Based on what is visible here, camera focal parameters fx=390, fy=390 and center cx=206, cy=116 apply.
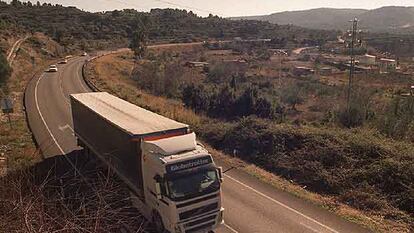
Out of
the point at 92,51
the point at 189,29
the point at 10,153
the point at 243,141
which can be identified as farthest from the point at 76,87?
the point at 189,29

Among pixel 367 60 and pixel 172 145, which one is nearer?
pixel 172 145

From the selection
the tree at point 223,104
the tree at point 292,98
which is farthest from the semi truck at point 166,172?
the tree at point 292,98

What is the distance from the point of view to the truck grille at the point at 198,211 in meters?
12.1

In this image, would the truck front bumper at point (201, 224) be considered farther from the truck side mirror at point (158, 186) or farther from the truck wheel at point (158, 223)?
the truck side mirror at point (158, 186)

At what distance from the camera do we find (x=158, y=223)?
42.3 ft

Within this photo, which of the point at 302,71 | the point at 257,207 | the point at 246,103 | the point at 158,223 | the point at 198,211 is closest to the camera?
the point at 198,211

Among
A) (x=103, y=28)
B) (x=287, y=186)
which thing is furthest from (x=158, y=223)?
(x=103, y=28)

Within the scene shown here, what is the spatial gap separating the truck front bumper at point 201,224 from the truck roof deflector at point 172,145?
221 centimetres

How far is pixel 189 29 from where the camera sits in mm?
161625

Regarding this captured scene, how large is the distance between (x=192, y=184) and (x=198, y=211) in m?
0.94

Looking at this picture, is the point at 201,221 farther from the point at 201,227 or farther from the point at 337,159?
the point at 337,159

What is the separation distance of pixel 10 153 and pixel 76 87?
24672mm

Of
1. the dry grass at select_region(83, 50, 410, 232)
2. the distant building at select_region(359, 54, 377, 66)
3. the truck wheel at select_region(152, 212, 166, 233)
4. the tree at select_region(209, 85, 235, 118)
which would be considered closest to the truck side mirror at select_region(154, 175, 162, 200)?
the truck wheel at select_region(152, 212, 166, 233)

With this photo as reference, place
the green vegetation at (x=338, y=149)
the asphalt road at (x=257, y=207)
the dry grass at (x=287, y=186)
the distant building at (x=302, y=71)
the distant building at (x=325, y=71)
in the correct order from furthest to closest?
1. the distant building at (x=325, y=71)
2. the distant building at (x=302, y=71)
3. the green vegetation at (x=338, y=149)
4. the dry grass at (x=287, y=186)
5. the asphalt road at (x=257, y=207)
